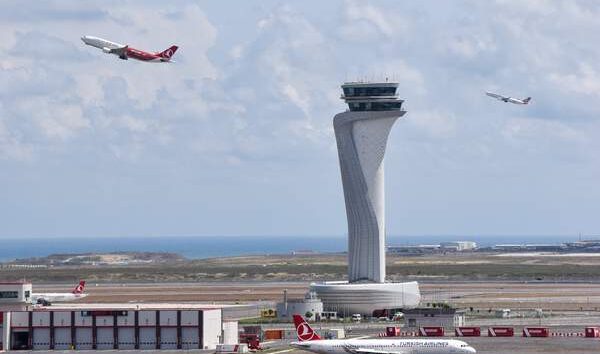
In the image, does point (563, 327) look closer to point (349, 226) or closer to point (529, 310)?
point (529, 310)

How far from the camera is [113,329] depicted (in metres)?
124

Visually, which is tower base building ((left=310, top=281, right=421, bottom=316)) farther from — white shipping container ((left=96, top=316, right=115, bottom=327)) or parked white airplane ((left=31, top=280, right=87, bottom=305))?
white shipping container ((left=96, top=316, right=115, bottom=327))

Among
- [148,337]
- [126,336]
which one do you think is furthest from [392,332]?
[126,336]

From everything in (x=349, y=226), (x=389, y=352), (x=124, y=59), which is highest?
(x=124, y=59)

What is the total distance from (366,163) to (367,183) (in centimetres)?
228

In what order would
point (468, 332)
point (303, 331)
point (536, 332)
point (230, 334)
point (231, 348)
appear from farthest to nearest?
1. point (468, 332)
2. point (536, 332)
3. point (230, 334)
4. point (231, 348)
5. point (303, 331)

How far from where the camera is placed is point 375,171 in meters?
166

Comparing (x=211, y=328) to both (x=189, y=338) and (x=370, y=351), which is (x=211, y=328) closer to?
(x=189, y=338)

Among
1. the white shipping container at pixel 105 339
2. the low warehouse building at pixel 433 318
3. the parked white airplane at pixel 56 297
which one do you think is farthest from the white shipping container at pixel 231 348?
the parked white airplane at pixel 56 297

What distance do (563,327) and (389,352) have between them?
36.5 m

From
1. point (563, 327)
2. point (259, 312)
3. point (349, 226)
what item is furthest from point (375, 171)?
point (563, 327)

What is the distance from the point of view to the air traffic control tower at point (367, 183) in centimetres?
16362

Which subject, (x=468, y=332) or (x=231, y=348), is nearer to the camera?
(x=231, y=348)

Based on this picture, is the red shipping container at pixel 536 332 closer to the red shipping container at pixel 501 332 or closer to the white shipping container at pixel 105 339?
the red shipping container at pixel 501 332
